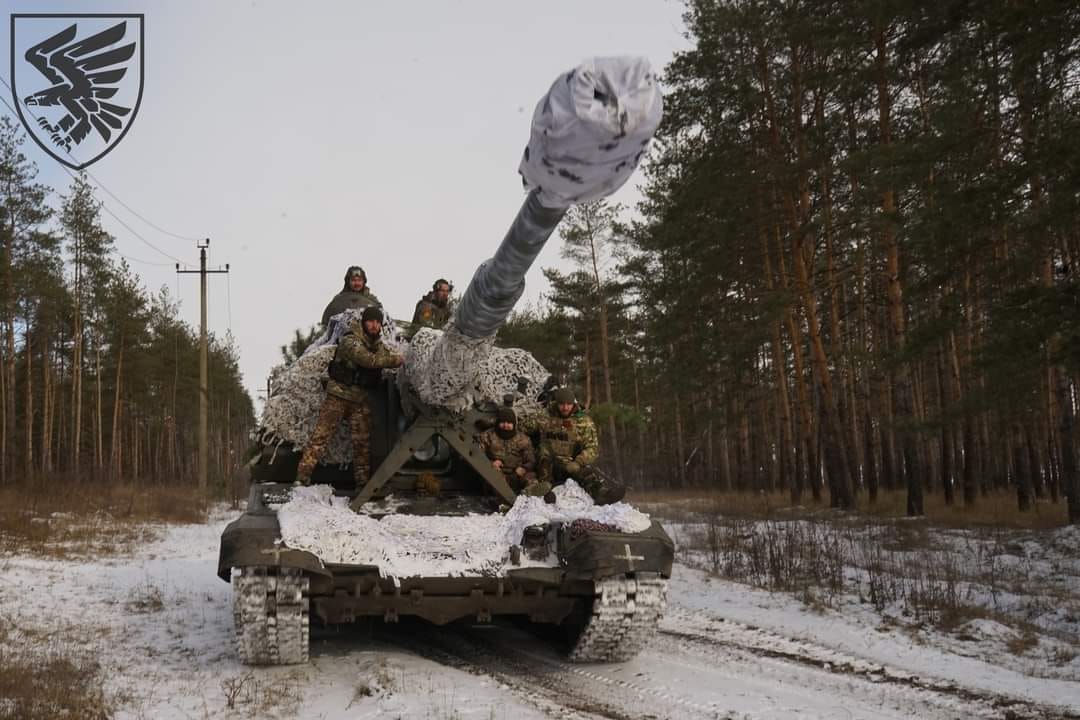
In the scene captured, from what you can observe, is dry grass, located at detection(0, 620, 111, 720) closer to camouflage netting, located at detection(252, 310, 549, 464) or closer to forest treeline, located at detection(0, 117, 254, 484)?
camouflage netting, located at detection(252, 310, 549, 464)

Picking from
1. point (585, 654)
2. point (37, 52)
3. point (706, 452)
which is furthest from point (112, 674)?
point (706, 452)

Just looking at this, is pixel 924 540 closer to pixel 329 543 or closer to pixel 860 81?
pixel 860 81

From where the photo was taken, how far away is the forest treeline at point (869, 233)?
340 inches

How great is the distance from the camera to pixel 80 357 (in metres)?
34.2

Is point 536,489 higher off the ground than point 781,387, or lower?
lower

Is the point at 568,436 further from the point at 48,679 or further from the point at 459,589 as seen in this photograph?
the point at 48,679

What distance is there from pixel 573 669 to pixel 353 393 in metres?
2.30

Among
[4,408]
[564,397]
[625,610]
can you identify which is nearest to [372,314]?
[564,397]

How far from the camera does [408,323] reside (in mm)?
7594

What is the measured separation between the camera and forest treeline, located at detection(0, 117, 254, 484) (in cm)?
2730

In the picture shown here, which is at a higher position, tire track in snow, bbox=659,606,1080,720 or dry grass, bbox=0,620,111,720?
dry grass, bbox=0,620,111,720

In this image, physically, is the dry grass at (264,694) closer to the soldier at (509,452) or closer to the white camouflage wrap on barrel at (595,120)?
the soldier at (509,452)

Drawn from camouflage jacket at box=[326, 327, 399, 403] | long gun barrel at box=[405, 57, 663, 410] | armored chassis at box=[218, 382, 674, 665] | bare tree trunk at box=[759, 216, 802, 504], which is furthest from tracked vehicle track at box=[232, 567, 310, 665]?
bare tree trunk at box=[759, 216, 802, 504]

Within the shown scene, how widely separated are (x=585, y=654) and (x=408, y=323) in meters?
3.11
